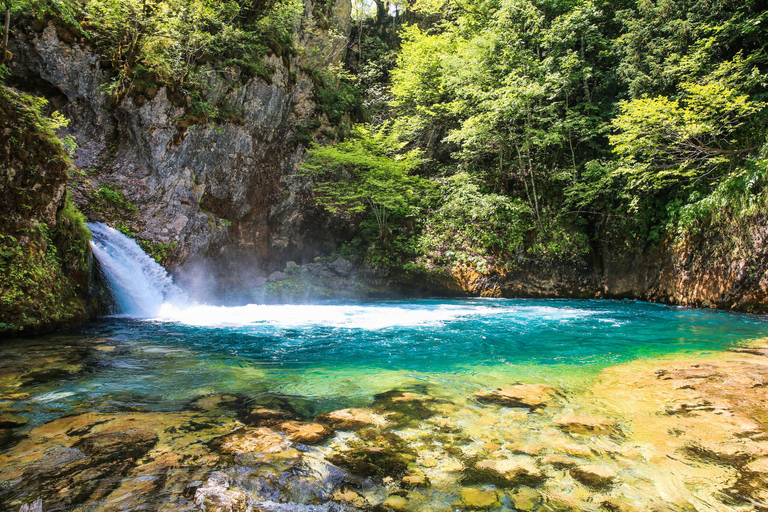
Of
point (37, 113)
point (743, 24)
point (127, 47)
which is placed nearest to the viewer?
point (37, 113)

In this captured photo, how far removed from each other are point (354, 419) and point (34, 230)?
703 centimetres

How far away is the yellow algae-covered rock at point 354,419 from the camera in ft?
8.94

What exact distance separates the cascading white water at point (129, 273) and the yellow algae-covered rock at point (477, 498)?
887 centimetres

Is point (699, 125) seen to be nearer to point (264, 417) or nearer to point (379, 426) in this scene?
point (379, 426)

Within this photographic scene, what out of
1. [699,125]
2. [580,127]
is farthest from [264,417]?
[580,127]

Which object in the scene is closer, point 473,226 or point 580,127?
point 580,127

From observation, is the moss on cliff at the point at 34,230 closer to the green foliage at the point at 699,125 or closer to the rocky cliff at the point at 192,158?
the rocky cliff at the point at 192,158

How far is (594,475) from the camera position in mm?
2062

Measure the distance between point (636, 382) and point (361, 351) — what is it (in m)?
3.48

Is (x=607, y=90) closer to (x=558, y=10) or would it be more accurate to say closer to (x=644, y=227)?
(x=558, y=10)

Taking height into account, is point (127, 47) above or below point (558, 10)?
below

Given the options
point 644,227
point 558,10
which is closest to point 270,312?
point 644,227

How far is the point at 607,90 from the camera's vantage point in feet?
44.2

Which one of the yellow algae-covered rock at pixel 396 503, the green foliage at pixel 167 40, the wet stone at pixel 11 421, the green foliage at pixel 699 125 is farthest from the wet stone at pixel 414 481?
the green foliage at pixel 167 40
